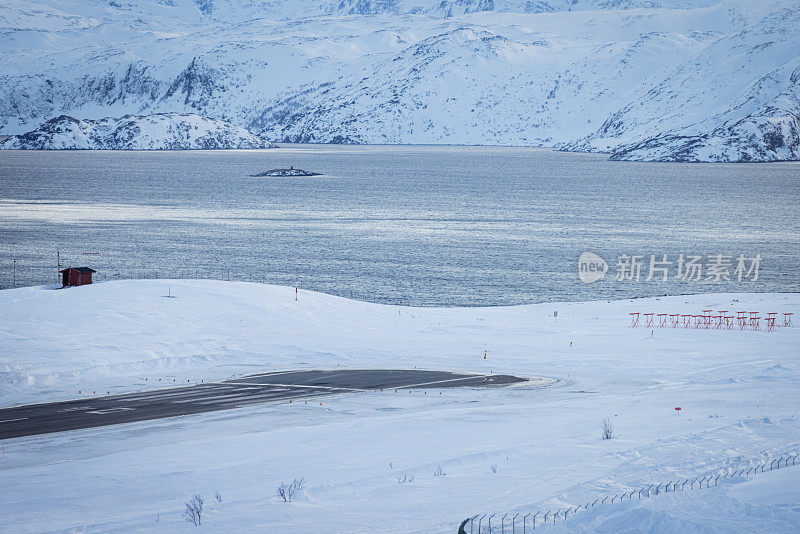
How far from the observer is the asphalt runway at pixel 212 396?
116 feet

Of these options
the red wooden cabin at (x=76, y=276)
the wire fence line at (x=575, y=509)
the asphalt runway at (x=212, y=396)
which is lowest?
the asphalt runway at (x=212, y=396)

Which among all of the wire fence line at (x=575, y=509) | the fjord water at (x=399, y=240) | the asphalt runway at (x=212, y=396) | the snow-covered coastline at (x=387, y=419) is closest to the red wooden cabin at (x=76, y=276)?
the snow-covered coastline at (x=387, y=419)

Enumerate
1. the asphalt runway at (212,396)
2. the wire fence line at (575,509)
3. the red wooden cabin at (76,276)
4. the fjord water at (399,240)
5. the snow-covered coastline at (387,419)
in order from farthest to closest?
the fjord water at (399,240) → the red wooden cabin at (76,276) → the asphalt runway at (212,396) → the snow-covered coastline at (387,419) → the wire fence line at (575,509)

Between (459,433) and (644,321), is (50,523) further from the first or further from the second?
(644,321)

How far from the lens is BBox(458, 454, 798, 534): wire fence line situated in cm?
1859

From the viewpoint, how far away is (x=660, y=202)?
193125mm

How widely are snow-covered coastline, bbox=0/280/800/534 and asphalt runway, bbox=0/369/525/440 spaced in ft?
5.26

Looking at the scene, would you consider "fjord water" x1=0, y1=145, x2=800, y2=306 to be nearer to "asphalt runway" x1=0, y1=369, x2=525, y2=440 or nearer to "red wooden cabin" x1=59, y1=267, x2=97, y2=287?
"red wooden cabin" x1=59, y1=267, x2=97, y2=287

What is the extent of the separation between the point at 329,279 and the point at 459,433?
2582 inches

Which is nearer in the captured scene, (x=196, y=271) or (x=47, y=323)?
(x=47, y=323)

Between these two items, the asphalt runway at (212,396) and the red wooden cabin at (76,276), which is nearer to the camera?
the asphalt runway at (212,396)

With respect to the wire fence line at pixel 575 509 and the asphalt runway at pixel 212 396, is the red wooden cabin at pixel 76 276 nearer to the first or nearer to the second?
the asphalt runway at pixel 212 396

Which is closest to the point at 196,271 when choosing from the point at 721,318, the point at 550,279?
the point at 550,279

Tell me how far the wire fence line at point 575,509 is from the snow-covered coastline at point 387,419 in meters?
0.51
